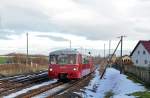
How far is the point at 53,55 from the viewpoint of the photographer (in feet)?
103

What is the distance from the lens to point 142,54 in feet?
238

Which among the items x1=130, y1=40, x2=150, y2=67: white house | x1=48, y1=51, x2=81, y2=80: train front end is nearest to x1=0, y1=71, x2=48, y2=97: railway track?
x1=48, y1=51, x2=81, y2=80: train front end

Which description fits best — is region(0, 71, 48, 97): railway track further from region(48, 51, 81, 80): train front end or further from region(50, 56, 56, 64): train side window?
region(50, 56, 56, 64): train side window

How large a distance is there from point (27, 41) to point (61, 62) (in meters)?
49.1

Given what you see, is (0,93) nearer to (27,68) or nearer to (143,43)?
(27,68)

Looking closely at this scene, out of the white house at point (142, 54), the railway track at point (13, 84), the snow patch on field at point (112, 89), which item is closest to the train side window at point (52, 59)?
the railway track at point (13, 84)

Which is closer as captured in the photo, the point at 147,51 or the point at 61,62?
the point at 61,62

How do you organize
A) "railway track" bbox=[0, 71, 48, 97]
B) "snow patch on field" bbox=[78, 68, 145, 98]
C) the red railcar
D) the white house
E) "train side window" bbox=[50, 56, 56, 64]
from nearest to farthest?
"snow patch on field" bbox=[78, 68, 145, 98]
"railway track" bbox=[0, 71, 48, 97]
the red railcar
"train side window" bbox=[50, 56, 56, 64]
the white house

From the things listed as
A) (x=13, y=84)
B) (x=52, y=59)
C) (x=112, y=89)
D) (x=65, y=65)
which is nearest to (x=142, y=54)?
(x=52, y=59)

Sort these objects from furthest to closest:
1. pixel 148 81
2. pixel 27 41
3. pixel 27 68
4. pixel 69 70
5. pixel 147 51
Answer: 1. pixel 27 41
2. pixel 147 51
3. pixel 27 68
4. pixel 69 70
5. pixel 148 81

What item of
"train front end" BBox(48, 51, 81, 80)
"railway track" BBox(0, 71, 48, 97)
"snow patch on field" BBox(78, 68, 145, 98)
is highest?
"train front end" BBox(48, 51, 81, 80)

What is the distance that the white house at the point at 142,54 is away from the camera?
67750mm

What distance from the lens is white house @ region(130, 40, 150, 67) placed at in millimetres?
67750

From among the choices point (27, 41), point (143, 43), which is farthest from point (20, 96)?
point (27, 41)
